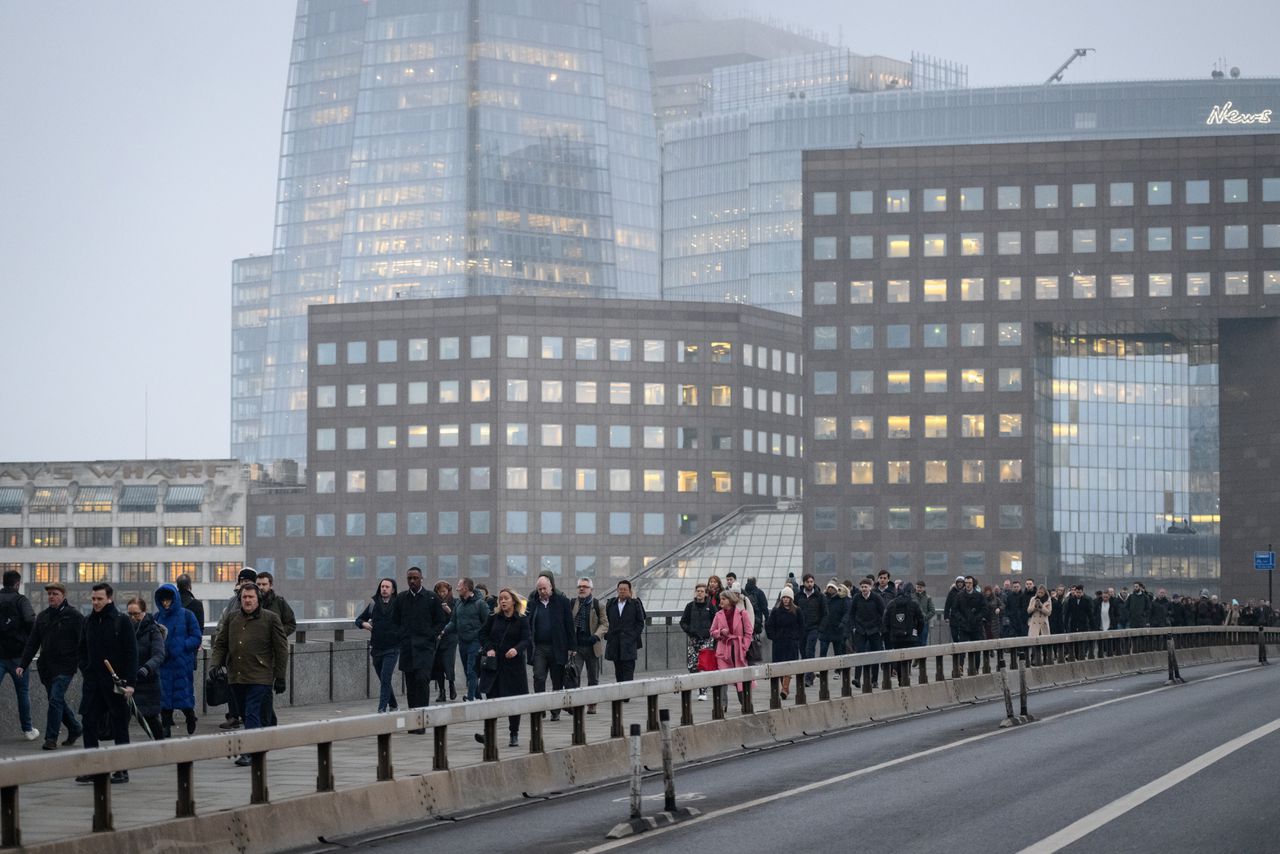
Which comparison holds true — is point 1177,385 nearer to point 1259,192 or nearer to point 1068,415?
point 1068,415

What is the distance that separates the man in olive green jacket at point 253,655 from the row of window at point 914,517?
338ft

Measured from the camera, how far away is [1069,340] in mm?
128625

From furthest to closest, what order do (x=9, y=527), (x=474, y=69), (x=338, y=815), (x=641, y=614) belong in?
(x=474, y=69), (x=9, y=527), (x=641, y=614), (x=338, y=815)

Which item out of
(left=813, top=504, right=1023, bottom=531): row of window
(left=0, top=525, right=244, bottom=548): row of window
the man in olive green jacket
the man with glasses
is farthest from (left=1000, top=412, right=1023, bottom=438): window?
the man in olive green jacket

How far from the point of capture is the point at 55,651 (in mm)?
22594

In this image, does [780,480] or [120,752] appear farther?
[780,480]

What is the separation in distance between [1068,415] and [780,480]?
72.5 ft

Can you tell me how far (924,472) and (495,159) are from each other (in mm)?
70940

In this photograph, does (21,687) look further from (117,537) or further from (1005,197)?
(117,537)

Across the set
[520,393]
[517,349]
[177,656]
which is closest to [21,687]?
[177,656]

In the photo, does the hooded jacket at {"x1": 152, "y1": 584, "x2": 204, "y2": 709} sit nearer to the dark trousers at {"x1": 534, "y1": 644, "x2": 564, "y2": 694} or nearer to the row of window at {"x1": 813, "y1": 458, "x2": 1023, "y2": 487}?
the dark trousers at {"x1": 534, "y1": 644, "x2": 564, "y2": 694}

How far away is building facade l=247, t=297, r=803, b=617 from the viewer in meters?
132

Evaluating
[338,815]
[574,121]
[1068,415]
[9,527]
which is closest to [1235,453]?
[1068,415]

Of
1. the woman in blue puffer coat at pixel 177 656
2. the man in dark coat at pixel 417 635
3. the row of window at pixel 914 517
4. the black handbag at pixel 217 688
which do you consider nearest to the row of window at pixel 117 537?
the row of window at pixel 914 517
